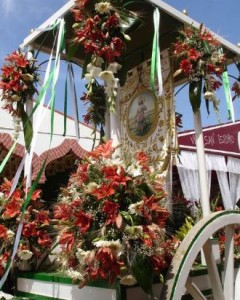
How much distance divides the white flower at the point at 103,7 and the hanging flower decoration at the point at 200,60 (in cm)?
79

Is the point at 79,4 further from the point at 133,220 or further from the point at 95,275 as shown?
the point at 95,275

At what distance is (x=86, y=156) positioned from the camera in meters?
2.51

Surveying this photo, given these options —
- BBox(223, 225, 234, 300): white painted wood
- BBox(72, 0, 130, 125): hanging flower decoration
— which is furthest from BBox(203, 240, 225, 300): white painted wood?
BBox(72, 0, 130, 125): hanging flower decoration

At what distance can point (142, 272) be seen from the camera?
7.52 ft

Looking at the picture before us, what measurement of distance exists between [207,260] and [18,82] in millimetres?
2093

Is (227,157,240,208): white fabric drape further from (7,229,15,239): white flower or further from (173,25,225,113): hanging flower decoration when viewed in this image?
(7,229,15,239): white flower

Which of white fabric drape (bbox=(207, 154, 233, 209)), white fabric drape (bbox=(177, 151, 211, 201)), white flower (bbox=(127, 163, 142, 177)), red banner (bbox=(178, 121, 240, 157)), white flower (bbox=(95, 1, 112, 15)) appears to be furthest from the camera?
red banner (bbox=(178, 121, 240, 157))

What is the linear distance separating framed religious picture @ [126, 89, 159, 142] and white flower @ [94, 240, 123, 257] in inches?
69.9

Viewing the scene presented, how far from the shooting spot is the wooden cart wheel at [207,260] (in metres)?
2.34

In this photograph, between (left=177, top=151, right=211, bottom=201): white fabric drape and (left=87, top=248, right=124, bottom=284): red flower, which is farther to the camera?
(left=177, top=151, right=211, bottom=201): white fabric drape

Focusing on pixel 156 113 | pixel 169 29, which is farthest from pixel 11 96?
pixel 169 29

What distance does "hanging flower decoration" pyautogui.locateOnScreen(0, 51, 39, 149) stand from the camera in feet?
11.9

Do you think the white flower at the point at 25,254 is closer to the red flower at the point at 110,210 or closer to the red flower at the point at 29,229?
the red flower at the point at 29,229

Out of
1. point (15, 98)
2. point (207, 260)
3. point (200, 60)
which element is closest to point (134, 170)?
point (207, 260)
